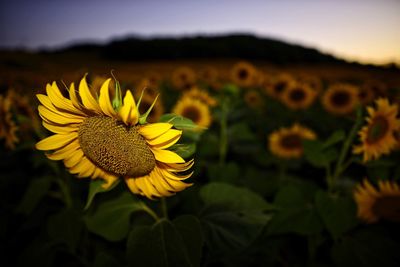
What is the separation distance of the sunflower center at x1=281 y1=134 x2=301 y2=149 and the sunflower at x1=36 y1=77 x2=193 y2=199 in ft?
8.53

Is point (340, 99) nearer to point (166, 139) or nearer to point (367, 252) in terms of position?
point (367, 252)

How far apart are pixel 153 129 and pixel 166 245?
1.95ft

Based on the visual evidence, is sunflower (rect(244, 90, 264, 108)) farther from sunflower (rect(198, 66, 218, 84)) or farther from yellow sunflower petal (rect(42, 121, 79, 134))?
yellow sunflower petal (rect(42, 121, 79, 134))

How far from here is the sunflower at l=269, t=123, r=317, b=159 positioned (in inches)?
135

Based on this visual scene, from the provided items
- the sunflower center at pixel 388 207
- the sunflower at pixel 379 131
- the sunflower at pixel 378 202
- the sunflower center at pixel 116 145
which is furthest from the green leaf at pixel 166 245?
the sunflower center at pixel 388 207

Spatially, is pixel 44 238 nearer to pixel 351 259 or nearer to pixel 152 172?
pixel 152 172

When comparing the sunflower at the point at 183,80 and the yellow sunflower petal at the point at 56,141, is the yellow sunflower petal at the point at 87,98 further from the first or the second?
the sunflower at the point at 183,80

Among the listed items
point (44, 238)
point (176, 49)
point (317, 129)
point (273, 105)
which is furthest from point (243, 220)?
point (176, 49)

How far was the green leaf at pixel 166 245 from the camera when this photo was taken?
1.14 meters

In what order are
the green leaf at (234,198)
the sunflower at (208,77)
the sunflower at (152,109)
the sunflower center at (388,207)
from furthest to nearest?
the sunflower at (208,77) < the sunflower at (152,109) < the sunflower center at (388,207) < the green leaf at (234,198)

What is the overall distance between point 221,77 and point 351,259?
6.84m

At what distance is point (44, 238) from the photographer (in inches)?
78.0

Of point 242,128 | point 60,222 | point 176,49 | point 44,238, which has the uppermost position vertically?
point 176,49

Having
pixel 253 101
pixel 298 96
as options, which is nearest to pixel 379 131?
pixel 298 96
